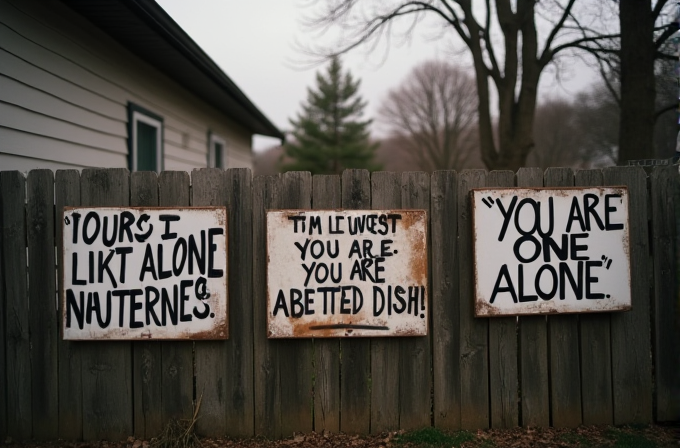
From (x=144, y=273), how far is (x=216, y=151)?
8363 millimetres

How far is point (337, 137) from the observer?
35.8m

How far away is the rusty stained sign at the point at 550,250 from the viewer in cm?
362

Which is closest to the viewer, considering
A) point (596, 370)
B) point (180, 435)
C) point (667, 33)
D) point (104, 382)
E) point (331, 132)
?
point (180, 435)

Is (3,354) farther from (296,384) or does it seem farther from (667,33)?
(667,33)

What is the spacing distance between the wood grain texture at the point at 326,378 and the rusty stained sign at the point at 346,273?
0.42ft

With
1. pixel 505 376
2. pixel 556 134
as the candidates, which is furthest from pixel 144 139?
pixel 556 134

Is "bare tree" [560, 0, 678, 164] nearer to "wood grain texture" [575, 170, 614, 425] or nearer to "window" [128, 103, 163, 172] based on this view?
"wood grain texture" [575, 170, 614, 425]

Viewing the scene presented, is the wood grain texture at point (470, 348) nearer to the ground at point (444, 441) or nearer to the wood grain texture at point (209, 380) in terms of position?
the ground at point (444, 441)

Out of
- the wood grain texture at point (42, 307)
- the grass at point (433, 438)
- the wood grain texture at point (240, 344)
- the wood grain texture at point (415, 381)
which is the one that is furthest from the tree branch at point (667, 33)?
the wood grain texture at point (42, 307)

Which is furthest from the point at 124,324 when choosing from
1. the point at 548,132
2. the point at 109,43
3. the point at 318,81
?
the point at 548,132

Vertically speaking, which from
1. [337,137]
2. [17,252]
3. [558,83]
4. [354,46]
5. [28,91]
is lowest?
[17,252]

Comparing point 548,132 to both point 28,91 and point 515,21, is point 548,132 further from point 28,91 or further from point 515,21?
point 28,91

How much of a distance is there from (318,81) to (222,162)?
2745cm

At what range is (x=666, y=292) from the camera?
382cm
